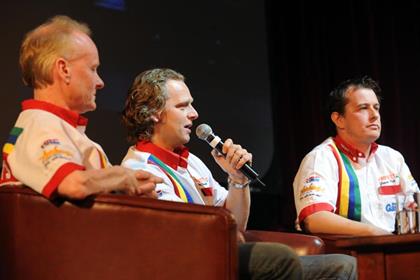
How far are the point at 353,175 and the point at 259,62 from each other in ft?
5.23

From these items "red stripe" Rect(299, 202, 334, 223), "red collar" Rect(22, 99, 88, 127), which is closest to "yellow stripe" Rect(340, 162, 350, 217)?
"red stripe" Rect(299, 202, 334, 223)

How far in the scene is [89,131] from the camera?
3350mm

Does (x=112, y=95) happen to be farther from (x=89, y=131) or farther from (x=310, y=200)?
(x=310, y=200)

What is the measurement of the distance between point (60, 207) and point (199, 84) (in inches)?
93.2

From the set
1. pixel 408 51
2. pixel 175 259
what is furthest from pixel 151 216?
pixel 408 51

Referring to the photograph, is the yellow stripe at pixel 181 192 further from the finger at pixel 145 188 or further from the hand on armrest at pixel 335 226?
the hand on armrest at pixel 335 226

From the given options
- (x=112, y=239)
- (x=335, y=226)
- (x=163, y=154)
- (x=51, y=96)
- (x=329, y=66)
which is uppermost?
(x=329, y=66)

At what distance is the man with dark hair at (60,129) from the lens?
62.4 inches

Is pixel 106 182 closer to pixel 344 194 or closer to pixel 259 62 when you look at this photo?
pixel 344 194

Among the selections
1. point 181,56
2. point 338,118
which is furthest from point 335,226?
point 181,56

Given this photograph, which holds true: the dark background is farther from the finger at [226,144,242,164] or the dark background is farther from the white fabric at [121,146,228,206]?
the finger at [226,144,242,164]

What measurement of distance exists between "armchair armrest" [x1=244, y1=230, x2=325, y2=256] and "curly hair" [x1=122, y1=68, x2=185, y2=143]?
1.73 ft

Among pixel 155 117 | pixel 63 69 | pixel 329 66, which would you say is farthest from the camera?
pixel 329 66

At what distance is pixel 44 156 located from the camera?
1.61m
